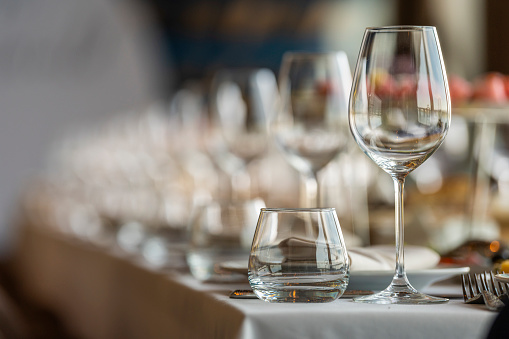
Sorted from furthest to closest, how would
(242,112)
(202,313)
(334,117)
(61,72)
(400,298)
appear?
(61,72) → (242,112) → (334,117) → (202,313) → (400,298)

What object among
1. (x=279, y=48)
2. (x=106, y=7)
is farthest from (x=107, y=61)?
(x=279, y=48)

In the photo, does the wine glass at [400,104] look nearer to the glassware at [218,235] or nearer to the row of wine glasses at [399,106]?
the row of wine glasses at [399,106]

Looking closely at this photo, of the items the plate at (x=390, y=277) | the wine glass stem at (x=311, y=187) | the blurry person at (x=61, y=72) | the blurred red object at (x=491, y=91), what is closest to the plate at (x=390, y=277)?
the plate at (x=390, y=277)

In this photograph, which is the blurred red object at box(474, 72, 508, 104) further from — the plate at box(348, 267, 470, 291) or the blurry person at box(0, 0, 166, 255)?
the blurry person at box(0, 0, 166, 255)

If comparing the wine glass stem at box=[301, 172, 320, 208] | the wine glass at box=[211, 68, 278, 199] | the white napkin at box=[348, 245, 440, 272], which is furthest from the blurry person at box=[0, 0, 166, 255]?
the white napkin at box=[348, 245, 440, 272]

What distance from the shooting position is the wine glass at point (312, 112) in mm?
1185

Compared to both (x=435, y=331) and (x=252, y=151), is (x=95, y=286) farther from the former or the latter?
(x=435, y=331)

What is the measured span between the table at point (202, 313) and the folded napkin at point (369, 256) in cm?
4

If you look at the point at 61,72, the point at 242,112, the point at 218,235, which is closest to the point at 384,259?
the point at 218,235

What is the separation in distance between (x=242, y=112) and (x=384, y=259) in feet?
2.89

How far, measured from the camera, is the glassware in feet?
3.51

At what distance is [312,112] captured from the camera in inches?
48.6

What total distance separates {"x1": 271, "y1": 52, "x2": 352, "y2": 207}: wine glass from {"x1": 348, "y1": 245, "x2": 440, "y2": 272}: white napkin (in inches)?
9.6

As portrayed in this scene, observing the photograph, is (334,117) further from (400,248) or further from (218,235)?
(400,248)
